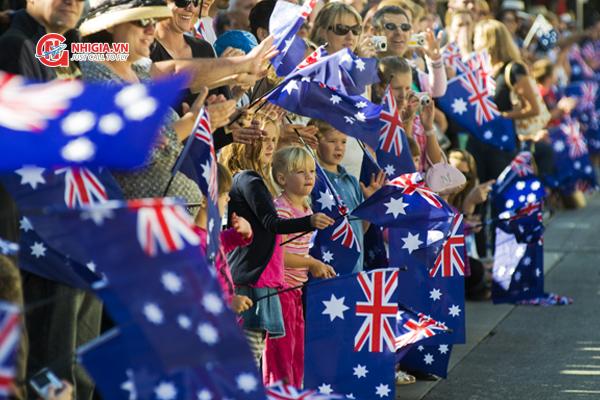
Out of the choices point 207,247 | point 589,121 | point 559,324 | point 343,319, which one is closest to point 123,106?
point 207,247

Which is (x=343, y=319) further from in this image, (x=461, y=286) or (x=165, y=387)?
(x=165, y=387)

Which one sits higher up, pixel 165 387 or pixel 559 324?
pixel 165 387

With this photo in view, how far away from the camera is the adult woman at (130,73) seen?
3.40 metres

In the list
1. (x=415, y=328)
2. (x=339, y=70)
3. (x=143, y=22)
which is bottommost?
(x=415, y=328)

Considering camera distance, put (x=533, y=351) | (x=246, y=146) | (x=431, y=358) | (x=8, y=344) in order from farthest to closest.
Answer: (x=533, y=351) → (x=431, y=358) → (x=246, y=146) → (x=8, y=344)

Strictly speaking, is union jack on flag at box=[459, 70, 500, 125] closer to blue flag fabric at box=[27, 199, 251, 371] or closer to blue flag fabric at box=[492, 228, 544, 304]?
blue flag fabric at box=[492, 228, 544, 304]

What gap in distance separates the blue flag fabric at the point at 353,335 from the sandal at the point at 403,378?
1.06 meters

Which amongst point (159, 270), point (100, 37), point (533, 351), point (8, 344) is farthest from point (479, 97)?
point (8, 344)

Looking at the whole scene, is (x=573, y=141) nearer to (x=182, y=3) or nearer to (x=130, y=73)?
(x=182, y=3)

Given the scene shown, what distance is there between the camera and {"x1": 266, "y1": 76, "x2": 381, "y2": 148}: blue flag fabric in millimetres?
4938

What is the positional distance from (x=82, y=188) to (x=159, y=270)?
0.77 m

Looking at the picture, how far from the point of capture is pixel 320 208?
5.19 m

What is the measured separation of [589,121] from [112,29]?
38.7ft

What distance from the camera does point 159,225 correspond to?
2309 mm
